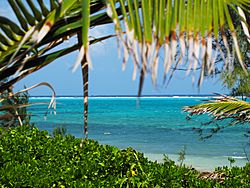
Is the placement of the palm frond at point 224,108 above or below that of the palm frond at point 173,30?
above

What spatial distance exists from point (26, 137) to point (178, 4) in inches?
171

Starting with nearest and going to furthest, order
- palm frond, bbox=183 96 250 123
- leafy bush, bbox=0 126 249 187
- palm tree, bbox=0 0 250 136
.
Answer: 1. palm tree, bbox=0 0 250 136
2. leafy bush, bbox=0 126 249 187
3. palm frond, bbox=183 96 250 123

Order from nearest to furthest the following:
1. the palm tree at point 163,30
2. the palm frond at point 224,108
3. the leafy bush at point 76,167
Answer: the palm tree at point 163,30
the leafy bush at point 76,167
the palm frond at point 224,108

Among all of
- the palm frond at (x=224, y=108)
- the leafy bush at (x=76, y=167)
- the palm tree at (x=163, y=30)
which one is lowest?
the palm tree at (x=163, y=30)

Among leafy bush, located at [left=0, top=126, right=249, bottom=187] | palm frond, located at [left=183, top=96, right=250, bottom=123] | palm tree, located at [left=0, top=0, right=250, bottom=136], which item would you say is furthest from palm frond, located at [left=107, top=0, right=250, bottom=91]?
palm frond, located at [left=183, top=96, right=250, bottom=123]

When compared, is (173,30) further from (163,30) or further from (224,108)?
(224,108)

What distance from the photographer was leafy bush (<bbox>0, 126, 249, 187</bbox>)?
3.53m

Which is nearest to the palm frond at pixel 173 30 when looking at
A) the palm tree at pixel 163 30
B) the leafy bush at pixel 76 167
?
the palm tree at pixel 163 30

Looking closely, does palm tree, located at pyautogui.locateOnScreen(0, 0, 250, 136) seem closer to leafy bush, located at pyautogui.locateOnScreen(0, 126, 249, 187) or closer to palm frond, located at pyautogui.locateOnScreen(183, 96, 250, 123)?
leafy bush, located at pyautogui.locateOnScreen(0, 126, 249, 187)

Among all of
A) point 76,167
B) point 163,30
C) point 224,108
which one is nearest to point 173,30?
point 163,30

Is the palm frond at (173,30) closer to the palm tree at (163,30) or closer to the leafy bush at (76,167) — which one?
the palm tree at (163,30)

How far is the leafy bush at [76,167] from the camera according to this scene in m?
3.53

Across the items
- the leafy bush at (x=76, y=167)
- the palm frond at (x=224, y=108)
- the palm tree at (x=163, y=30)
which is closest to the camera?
the palm tree at (x=163, y=30)

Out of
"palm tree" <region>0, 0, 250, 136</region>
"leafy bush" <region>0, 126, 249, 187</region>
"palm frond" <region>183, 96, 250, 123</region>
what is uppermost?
"palm frond" <region>183, 96, 250, 123</region>
